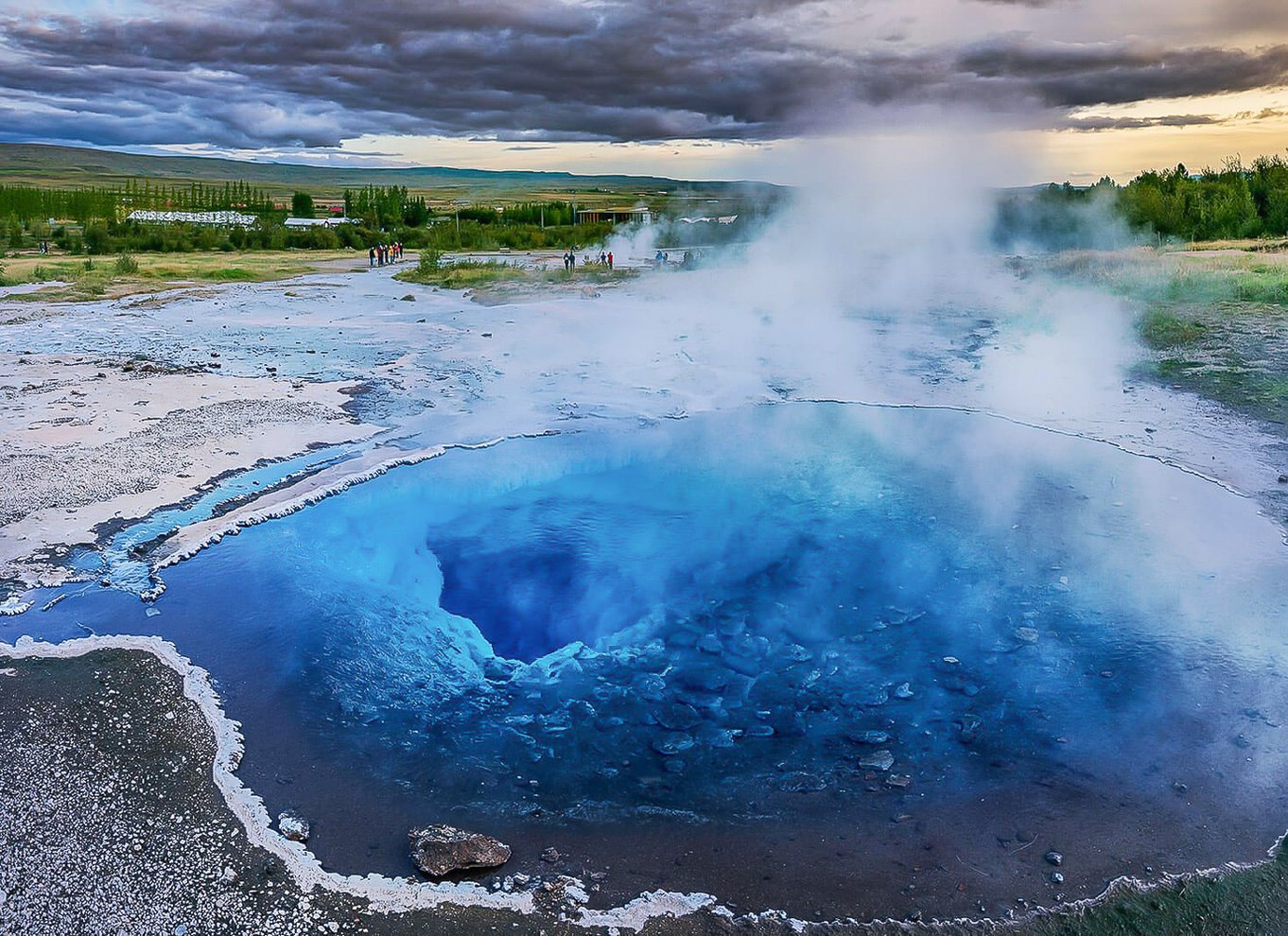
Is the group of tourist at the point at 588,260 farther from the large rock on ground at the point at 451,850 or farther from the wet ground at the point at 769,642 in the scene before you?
the large rock on ground at the point at 451,850

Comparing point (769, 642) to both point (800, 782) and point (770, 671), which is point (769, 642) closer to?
point (770, 671)

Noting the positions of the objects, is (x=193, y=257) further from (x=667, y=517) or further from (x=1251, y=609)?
(x=1251, y=609)

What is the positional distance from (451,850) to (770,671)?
6.95 ft

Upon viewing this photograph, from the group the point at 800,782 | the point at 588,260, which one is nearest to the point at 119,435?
the point at 800,782

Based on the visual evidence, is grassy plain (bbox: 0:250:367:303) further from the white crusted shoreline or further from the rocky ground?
the white crusted shoreline

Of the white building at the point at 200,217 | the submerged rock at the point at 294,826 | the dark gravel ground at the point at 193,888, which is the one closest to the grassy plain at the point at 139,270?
the white building at the point at 200,217

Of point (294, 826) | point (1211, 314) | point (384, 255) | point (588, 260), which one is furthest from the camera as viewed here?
point (384, 255)

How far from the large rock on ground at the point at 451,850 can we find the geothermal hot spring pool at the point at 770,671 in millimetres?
86

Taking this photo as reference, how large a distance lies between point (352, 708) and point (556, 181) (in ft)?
628

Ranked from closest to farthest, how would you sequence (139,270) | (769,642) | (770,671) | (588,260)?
1. (770,671)
2. (769,642)
3. (139,270)
4. (588,260)

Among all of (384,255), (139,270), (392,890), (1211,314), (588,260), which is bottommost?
(392,890)

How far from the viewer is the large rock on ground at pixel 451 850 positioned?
371 centimetres

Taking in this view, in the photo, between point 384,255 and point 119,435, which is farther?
point 384,255

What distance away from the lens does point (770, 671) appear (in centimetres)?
528
